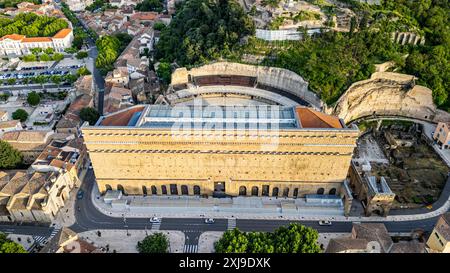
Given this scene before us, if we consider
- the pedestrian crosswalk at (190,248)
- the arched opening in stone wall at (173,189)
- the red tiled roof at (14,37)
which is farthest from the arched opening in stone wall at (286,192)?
the red tiled roof at (14,37)

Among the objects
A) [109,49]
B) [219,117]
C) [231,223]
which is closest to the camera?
[231,223]

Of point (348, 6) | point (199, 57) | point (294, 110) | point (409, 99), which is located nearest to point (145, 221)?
point (294, 110)

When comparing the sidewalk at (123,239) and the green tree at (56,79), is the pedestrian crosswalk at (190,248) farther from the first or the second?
the green tree at (56,79)

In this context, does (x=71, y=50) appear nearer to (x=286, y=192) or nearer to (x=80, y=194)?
(x=80, y=194)

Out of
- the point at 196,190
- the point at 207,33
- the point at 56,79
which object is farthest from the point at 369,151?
the point at 56,79

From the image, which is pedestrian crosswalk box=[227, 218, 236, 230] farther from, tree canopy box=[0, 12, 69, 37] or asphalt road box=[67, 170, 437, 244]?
tree canopy box=[0, 12, 69, 37]

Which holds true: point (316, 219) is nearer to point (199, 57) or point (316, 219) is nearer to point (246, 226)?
point (246, 226)
